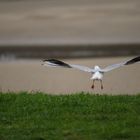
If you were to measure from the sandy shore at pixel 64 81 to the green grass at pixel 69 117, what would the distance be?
2.15 meters

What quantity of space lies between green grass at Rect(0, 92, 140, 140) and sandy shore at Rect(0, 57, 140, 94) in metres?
2.15

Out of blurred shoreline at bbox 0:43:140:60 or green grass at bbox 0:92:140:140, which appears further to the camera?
blurred shoreline at bbox 0:43:140:60

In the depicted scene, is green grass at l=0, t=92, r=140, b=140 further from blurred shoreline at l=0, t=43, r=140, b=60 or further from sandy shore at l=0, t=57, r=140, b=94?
blurred shoreline at l=0, t=43, r=140, b=60

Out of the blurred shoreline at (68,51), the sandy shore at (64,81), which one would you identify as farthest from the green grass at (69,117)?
the blurred shoreline at (68,51)

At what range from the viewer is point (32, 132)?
897cm

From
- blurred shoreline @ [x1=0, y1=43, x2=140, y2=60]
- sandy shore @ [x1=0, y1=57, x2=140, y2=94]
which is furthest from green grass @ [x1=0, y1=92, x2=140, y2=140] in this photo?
blurred shoreline @ [x1=0, y1=43, x2=140, y2=60]

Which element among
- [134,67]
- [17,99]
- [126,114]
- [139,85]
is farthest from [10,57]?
[126,114]

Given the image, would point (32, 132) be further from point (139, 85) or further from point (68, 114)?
point (139, 85)

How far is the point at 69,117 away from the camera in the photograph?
9.74m

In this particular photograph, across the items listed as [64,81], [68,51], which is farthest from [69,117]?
[68,51]

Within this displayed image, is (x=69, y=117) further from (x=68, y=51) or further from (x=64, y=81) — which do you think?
(x=68, y=51)

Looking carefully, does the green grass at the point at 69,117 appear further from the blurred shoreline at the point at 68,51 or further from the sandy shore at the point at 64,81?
the blurred shoreline at the point at 68,51

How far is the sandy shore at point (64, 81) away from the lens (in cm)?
1350

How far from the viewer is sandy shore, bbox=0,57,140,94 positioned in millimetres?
13501
